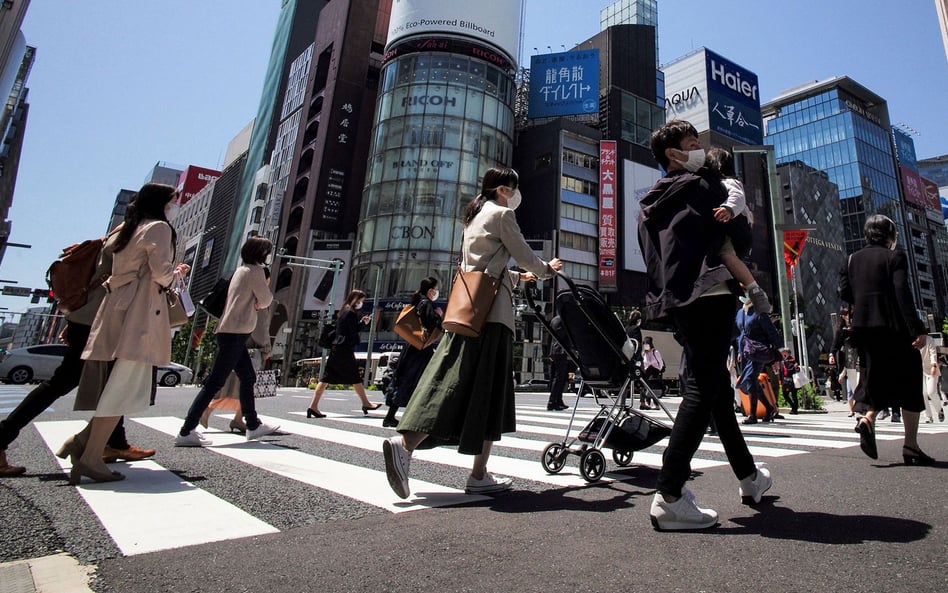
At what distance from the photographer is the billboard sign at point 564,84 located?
5156 centimetres

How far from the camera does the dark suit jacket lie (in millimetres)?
3463

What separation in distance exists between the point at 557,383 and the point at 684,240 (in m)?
8.18

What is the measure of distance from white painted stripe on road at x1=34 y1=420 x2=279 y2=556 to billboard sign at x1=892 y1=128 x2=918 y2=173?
10944 cm

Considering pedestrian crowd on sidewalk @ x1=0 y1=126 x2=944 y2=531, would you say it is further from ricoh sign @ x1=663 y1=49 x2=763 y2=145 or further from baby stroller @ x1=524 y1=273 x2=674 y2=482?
ricoh sign @ x1=663 y1=49 x2=763 y2=145

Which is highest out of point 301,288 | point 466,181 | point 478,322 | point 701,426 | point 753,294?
point 466,181

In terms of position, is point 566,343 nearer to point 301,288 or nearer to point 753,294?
point 753,294

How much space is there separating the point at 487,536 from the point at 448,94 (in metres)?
48.0

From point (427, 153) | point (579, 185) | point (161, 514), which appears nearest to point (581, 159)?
point (579, 185)

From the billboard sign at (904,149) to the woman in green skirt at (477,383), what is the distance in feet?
354

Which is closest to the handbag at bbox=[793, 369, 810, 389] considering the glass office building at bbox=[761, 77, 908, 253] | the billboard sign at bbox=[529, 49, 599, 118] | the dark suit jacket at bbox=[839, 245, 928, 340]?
the dark suit jacket at bbox=[839, 245, 928, 340]

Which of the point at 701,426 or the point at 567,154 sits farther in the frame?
the point at 567,154

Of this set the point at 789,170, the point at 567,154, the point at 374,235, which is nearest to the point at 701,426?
the point at 374,235

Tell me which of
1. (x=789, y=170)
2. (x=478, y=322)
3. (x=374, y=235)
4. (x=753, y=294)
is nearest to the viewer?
(x=753, y=294)

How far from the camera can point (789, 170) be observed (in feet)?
219
